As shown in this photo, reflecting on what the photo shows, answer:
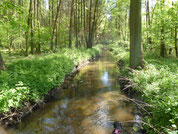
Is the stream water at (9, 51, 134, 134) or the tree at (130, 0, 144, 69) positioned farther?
the tree at (130, 0, 144, 69)

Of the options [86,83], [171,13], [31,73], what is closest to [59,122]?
[31,73]

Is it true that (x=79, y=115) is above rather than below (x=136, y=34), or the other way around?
below

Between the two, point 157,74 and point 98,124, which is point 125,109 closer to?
point 98,124

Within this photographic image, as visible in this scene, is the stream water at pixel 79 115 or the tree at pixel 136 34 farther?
the tree at pixel 136 34

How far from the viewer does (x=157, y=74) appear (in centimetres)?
528

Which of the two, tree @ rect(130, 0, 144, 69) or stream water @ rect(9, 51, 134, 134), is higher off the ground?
tree @ rect(130, 0, 144, 69)

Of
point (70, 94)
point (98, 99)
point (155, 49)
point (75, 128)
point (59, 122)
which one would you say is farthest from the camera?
point (155, 49)

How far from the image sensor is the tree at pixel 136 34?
741 cm

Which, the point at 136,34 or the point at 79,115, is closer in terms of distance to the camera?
the point at 79,115

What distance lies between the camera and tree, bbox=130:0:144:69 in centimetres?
741

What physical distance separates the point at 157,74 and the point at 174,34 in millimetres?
6796

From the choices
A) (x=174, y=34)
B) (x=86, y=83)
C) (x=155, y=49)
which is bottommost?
(x=86, y=83)

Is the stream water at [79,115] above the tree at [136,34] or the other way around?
the other way around

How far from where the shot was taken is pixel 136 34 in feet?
25.1
